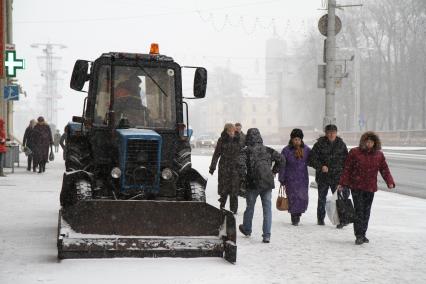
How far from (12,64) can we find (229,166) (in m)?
13.6

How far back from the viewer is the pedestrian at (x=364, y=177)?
11.2m

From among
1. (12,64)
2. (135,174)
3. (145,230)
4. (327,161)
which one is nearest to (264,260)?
(145,230)

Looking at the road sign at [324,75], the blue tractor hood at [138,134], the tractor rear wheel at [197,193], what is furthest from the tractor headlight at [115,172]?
the road sign at [324,75]

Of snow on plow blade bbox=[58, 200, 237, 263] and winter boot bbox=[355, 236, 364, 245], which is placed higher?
snow on plow blade bbox=[58, 200, 237, 263]

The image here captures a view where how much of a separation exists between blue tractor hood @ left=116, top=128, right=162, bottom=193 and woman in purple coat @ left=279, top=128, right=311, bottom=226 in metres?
3.71

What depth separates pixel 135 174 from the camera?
10.0 meters

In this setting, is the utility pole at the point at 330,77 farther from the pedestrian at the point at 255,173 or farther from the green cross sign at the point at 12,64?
the green cross sign at the point at 12,64

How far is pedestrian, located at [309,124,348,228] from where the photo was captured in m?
13.4

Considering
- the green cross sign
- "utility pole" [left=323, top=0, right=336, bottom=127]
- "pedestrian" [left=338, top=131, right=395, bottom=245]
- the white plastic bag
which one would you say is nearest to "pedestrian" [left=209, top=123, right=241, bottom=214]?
the white plastic bag

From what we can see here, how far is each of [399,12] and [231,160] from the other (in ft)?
181

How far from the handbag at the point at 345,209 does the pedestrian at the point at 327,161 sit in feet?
3.52

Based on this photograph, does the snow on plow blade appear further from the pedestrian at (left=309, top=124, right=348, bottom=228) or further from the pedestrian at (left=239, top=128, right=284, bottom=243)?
the pedestrian at (left=309, top=124, right=348, bottom=228)

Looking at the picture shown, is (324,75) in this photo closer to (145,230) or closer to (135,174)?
(135,174)

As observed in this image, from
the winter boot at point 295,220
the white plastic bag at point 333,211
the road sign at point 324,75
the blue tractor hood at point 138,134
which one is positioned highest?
the road sign at point 324,75
